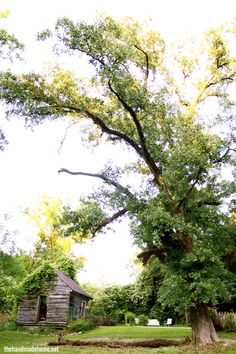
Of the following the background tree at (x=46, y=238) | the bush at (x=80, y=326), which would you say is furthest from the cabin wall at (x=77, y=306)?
the background tree at (x=46, y=238)

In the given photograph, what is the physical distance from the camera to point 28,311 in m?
27.7

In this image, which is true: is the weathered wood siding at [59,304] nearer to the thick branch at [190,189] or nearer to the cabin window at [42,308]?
the cabin window at [42,308]

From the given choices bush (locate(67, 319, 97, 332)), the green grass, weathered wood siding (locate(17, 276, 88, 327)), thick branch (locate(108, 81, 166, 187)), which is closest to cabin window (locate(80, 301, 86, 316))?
weathered wood siding (locate(17, 276, 88, 327))

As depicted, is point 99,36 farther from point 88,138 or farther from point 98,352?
point 98,352

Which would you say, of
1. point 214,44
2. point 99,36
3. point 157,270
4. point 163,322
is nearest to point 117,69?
point 99,36

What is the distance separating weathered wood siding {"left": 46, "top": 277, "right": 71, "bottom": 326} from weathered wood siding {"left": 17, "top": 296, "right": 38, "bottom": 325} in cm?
113

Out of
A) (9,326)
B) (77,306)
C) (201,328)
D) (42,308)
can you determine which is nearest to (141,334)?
(201,328)

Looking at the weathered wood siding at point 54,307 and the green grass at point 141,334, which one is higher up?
the weathered wood siding at point 54,307

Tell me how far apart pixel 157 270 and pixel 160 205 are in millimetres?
18528

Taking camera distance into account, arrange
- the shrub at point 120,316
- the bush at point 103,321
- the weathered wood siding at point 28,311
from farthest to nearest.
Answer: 1. the shrub at point 120,316
2. the bush at point 103,321
3. the weathered wood siding at point 28,311

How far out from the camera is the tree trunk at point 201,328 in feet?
49.0

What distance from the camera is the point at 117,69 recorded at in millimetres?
14312

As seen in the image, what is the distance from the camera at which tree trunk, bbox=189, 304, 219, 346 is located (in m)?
14.9

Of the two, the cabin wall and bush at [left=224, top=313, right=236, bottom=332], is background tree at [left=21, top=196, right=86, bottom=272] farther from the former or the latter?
bush at [left=224, top=313, right=236, bottom=332]
